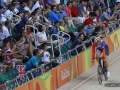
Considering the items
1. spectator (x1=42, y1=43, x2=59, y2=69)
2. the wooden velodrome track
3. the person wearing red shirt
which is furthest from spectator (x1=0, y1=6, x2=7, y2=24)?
the person wearing red shirt

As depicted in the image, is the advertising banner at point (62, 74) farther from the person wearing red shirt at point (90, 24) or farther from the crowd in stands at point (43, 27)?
the person wearing red shirt at point (90, 24)

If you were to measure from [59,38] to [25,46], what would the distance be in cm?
206

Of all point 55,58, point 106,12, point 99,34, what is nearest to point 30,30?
point 55,58

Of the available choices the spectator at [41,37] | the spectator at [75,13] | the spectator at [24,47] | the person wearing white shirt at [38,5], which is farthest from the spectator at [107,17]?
the spectator at [24,47]

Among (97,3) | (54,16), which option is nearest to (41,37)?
(54,16)

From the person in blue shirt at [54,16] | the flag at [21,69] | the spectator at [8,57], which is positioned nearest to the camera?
the spectator at [8,57]

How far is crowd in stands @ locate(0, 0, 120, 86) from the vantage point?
1401 centimetres

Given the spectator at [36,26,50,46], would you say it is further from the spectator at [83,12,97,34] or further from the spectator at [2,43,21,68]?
the spectator at [83,12,97,34]

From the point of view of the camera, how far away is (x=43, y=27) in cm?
1565

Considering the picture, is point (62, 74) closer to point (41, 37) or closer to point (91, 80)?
point (91, 80)

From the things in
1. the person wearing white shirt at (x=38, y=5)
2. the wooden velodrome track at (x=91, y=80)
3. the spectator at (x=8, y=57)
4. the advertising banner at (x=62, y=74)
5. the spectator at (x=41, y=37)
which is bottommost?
the wooden velodrome track at (x=91, y=80)

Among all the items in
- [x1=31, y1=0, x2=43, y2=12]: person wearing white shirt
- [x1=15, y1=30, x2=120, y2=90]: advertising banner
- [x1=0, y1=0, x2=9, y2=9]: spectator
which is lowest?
[x1=15, y1=30, x2=120, y2=90]: advertising banner

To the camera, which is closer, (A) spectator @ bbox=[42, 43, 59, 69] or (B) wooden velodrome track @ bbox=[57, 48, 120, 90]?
(A) spectator @ bbox=[42, 43, 59, 69]

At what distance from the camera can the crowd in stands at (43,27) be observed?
14008 millimetres
